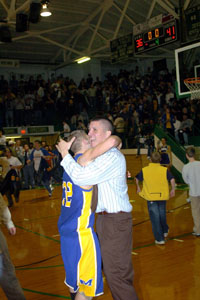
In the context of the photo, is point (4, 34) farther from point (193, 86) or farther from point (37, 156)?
point (193, 86)

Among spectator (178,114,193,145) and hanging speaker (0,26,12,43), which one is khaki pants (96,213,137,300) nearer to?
hanging speaker (0,26,12,43)

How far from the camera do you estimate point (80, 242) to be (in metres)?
3.08

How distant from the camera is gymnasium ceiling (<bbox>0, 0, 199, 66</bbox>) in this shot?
19.6 metres

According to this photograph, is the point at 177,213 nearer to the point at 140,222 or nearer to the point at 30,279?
the point at 140,222

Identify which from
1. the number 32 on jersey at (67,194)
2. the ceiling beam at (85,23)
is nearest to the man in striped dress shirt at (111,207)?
the number 32 on jersey at (67,194)

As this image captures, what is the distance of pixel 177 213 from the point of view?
9.13 m

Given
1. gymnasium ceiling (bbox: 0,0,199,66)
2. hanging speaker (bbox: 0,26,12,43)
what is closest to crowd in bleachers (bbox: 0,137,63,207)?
hanging speaker (bbox: 0,26,12,43)

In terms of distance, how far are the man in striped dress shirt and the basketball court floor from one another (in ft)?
4.53

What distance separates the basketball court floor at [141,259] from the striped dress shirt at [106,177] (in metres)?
1.65

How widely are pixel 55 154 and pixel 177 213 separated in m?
9.26

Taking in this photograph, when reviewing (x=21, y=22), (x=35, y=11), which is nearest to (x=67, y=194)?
(x=35, y=11)

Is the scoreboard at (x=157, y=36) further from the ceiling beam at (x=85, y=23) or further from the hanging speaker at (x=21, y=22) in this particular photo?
the ceiling beam at (x=85, y=23)

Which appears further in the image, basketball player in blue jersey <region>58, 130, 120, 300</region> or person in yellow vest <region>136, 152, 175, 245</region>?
person in yellow vest <region>136, 152, 175, 245</region>

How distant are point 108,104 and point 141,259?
1720 centimetres
